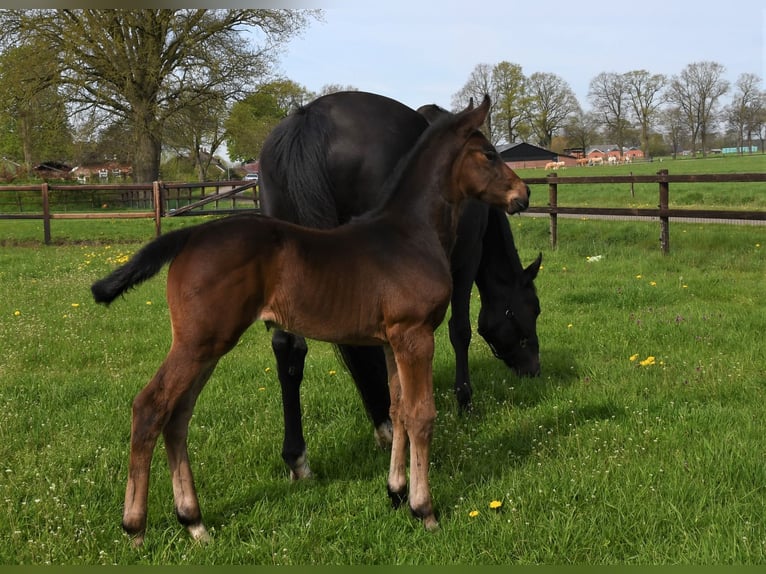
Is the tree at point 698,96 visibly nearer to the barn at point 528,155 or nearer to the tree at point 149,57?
the barn at point 528,155

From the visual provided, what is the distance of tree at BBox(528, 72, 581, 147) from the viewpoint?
65000mm

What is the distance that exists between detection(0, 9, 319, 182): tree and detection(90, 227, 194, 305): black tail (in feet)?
71.5

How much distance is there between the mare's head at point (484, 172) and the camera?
3.21 m

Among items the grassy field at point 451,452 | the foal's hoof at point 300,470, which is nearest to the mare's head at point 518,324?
the grassy field at point 451,452

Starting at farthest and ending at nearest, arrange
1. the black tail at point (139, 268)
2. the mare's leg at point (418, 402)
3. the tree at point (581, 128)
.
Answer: the tree at point (581, 128) < the mare's leg at point (418, 402) < the black tail at point (139, 268)

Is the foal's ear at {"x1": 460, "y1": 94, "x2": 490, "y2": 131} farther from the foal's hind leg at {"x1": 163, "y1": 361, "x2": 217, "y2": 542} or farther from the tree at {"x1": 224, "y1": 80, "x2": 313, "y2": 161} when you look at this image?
the tree at {"x1": 224, "y1": 80, "x2": 313, "y2": 161}

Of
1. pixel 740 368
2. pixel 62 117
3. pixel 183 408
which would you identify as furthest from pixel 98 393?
pixel 62 117

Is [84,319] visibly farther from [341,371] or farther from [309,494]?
[309,494]

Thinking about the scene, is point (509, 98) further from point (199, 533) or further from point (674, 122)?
point (199, 533)

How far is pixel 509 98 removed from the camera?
61.2 metres

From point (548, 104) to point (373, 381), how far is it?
226 ft

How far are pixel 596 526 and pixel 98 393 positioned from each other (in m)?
3.79

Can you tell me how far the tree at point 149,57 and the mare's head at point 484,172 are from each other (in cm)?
2133

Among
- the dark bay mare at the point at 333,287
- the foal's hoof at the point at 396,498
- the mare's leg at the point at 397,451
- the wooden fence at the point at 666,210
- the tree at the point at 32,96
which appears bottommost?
the foal's hoof at the point at 396,498
